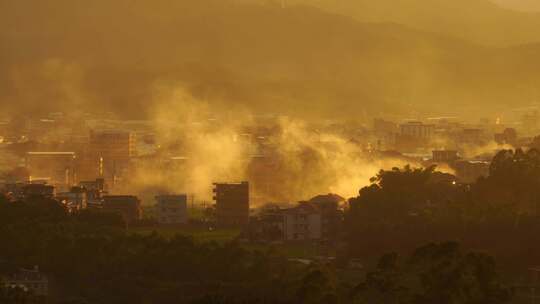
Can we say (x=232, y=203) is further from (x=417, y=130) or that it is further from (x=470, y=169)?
(x=417, y=130)

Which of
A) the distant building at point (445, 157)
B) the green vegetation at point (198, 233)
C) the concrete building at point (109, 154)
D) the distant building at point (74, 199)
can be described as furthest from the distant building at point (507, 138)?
the green vegetation at point (198, 233)

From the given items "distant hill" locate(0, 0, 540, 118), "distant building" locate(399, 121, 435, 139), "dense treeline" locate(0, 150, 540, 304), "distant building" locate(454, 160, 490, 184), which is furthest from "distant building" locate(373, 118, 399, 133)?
"dense treeline" locate(0, 150, 540, 304)

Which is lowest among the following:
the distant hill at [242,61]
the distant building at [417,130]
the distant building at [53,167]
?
the distant building at [53,167]

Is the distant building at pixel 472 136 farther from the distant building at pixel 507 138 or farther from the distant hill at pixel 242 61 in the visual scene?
the distant hill at pixel 242 61

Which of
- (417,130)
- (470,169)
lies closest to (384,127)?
(417,130)

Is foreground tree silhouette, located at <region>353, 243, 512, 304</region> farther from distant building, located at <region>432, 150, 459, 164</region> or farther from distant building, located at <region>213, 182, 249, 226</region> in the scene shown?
distant building, located at <region>432, 150, 459, 164</region>
